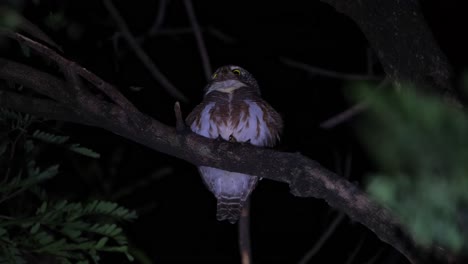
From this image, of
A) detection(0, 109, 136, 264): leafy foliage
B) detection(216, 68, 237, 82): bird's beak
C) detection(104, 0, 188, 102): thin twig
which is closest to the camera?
detection(0, 109, 136, 264): leafy foliage

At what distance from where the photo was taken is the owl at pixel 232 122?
3.96 m

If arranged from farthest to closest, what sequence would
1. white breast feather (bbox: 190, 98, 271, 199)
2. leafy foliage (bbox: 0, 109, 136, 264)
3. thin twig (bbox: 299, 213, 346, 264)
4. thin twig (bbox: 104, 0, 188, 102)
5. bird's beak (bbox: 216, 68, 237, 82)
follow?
thin twig (bbox: 104, 0, 188, 102) → thin twig (bbox: 299, 213, 346, 264) → bird's beak (bbox: 216, 68, 237, 82) → white breast feather (bbox: 190, 98, 271, 199) → leafy foliage (bbox: 0, 109, 136, 264)

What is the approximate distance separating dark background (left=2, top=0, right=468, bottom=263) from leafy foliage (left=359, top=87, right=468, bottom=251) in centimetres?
488

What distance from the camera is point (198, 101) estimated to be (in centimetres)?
616

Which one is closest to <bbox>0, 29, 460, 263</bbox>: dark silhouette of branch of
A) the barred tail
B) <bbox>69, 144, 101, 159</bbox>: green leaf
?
<bbox>69, 144, 101, 159</bbox>: green leaf

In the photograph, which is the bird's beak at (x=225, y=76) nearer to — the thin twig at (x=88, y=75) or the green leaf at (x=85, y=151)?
the green leaf at (x=85, y=151)

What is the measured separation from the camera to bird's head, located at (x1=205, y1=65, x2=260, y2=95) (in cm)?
441

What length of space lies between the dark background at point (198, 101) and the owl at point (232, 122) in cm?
124

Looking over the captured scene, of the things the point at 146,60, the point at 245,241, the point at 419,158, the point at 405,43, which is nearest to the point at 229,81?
the point at 146,60

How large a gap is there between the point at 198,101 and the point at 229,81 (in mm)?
1736

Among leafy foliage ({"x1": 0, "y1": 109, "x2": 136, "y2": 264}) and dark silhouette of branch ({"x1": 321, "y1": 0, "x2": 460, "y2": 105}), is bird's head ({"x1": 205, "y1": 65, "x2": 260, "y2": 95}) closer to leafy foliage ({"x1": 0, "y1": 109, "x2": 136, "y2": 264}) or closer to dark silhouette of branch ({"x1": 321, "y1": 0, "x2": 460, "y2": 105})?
leafy foliage ({"x1": 0, "y1": 109, "x2": 136, "y2": 264})

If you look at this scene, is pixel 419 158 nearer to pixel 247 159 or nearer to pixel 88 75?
pixel 247 159

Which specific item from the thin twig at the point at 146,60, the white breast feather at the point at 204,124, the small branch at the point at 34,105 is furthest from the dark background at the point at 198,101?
the small branch at the point at 34,105

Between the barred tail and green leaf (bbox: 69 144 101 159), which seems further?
the barred tail
